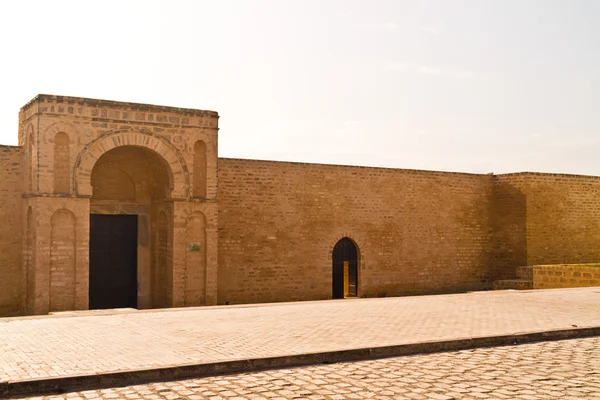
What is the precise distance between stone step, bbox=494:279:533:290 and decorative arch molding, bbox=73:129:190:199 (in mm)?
11172

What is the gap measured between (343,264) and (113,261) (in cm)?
659

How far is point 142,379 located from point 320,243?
1233cm

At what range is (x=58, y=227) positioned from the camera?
45.6 ft

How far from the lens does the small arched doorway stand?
19062 mm

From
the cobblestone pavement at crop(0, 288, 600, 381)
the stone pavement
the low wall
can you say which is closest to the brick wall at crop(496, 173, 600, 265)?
the low wall

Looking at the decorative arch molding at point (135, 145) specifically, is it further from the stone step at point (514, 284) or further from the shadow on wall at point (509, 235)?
the shadow on wall at point (509, 235)

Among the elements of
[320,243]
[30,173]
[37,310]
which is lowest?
[37,310]

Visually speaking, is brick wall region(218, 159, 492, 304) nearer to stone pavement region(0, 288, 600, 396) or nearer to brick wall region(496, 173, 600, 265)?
brick wall region(496, 173, 600, 265)

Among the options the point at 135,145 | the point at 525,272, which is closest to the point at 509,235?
the point at 525,272

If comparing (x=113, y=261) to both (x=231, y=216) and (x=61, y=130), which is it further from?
(x=61, y=130)

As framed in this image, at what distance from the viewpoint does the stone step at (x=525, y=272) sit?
21.2 m

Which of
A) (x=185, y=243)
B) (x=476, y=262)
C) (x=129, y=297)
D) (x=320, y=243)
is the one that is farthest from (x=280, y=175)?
(x=476, y=262)

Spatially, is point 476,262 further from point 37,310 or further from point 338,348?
point 338,348

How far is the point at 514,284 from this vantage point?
20812 mm
